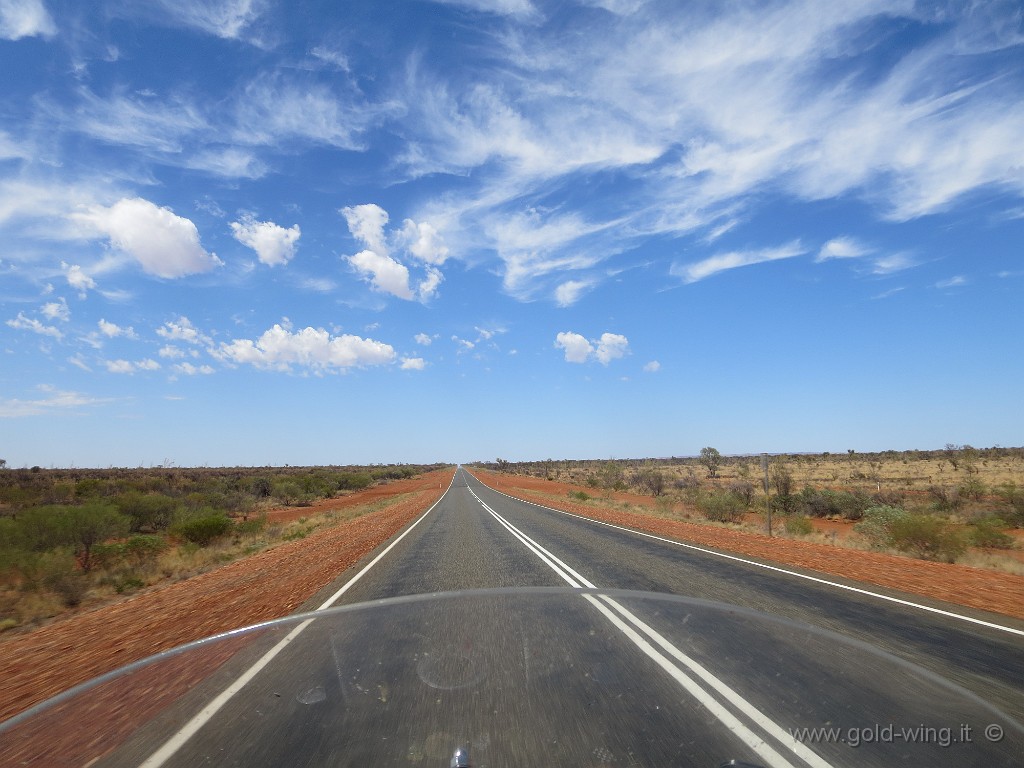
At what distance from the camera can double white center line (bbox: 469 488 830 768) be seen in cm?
310

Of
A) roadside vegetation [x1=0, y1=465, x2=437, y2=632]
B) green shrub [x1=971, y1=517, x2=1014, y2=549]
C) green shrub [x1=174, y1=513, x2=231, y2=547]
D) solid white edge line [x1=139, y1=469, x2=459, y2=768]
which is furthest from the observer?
green shrub [x1=174, y1=513, x2=231, y2=547]

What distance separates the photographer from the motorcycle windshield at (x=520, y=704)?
3072 mm

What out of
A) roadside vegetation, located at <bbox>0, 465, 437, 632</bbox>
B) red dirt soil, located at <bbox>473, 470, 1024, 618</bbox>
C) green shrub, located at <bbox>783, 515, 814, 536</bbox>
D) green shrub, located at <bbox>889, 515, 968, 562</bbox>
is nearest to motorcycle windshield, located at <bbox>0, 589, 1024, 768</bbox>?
red dirt soil, located at <bbox>473, 470, 1024, 618</bbox>

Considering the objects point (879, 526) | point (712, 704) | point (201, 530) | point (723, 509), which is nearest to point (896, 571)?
point (879, 526)

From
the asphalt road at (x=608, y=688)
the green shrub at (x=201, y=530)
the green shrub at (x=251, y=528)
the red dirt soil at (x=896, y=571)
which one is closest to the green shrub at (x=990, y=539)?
the red dirt soil at (x=896, y=571)

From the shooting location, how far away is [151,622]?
8055mm

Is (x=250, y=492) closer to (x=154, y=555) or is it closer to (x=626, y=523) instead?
(x=154, y=555)

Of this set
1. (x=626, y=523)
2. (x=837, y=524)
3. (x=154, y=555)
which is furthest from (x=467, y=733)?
(x=837, y=524)

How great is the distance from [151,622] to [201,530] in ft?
42.8

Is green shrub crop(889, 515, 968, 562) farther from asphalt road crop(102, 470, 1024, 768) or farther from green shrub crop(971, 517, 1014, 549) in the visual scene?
asphalt road crop(102, 470, 1024, 768)

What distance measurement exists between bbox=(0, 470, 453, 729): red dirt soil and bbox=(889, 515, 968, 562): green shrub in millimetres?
14815

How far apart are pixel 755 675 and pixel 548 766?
2.33 m

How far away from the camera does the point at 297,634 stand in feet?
18.8

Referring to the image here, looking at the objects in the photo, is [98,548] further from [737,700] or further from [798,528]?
[798,528]
